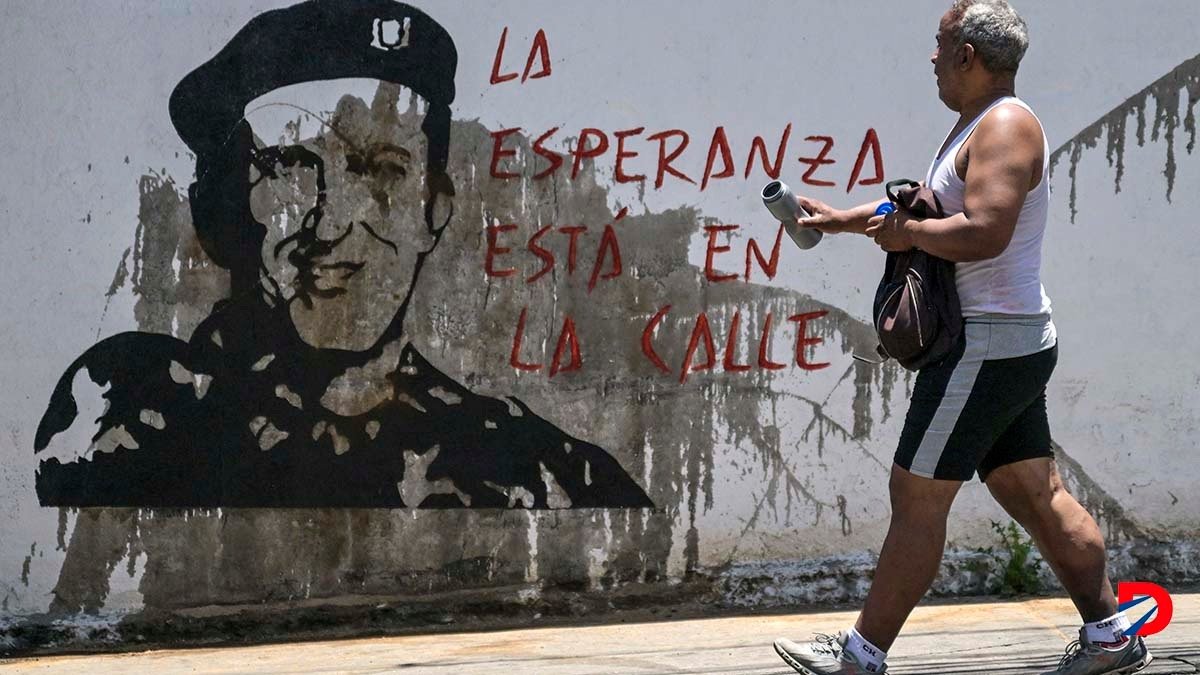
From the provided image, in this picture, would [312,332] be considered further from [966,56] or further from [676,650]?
[966,56]

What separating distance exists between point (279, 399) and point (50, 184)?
3.47ft

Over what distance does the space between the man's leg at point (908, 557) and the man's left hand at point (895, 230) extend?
21.1 inches

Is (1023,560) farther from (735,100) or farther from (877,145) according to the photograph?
(735,100)

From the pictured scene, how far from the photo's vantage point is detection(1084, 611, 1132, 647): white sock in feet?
10.9

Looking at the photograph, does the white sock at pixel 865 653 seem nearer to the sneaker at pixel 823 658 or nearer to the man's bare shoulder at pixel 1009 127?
the sneaker at pixel 823 658

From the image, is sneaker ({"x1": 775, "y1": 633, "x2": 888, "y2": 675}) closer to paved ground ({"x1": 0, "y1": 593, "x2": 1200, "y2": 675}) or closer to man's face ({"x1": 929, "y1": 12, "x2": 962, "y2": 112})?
paved ground ({"x1": 0, "y1": 593, "x2": 1200, "y2": 675})

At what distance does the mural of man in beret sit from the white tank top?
2039 millimetres

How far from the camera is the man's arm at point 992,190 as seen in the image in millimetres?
3170

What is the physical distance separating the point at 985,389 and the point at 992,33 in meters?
0.84

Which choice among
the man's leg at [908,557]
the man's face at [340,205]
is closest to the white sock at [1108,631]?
the man's leg at [908,557]

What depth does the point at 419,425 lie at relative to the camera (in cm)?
496

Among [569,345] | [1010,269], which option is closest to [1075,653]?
[1010,269]

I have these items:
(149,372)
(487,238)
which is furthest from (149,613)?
(487,238)

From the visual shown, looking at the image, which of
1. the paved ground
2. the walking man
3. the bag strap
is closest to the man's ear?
the walking man
